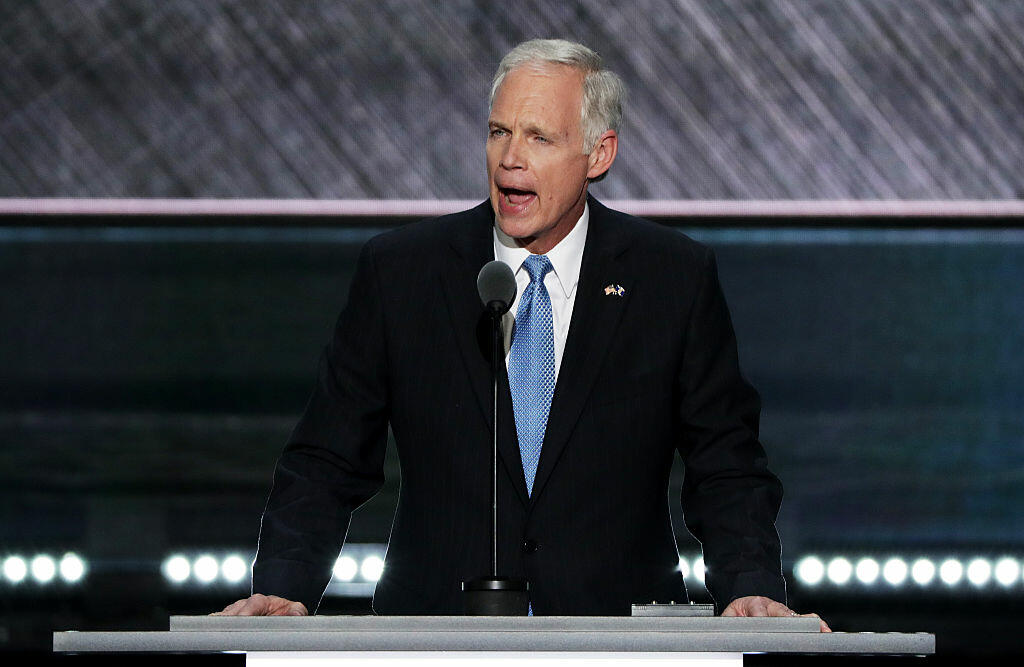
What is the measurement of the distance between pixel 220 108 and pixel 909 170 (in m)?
1.76

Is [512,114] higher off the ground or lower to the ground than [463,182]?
lower

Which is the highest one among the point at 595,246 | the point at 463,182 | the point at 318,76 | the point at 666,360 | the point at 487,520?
the point at 318,76

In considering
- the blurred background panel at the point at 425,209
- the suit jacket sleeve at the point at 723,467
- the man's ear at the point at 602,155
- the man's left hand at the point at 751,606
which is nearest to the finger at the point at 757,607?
the man's left hand at the point at 751,606

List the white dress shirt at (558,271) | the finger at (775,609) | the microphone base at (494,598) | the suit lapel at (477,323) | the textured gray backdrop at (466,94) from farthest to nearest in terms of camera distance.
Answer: the textured gray backdrop at (466,94) < the white dress shirt at (558,271) < the suit lapel at (477,323) < the finger at (775,609) < the microphone base at (494,598)

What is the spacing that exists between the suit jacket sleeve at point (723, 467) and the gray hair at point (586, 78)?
267 millimetres

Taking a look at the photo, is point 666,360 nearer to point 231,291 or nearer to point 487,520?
point 487,520

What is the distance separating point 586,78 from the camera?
90.0 inches

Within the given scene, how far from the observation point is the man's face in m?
2.21

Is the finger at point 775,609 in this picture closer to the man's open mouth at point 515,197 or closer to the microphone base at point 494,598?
the microphone base at point 494,598

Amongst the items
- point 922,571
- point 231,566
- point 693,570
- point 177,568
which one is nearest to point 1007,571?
point 922,571

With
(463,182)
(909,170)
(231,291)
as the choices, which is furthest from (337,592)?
(909,170)

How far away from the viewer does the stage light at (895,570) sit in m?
4.20

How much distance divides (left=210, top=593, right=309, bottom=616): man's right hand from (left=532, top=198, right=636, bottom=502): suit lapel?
397 millimetres

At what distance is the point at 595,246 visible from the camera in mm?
2332
